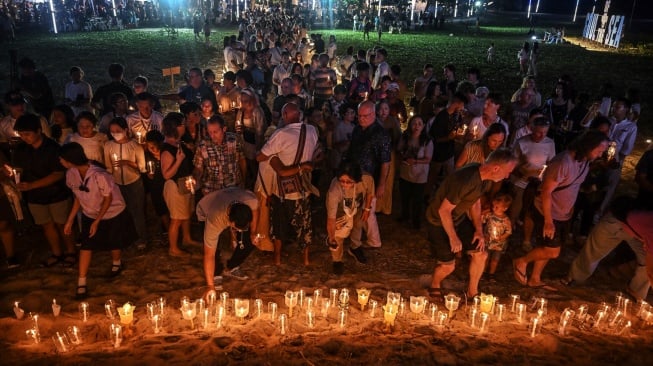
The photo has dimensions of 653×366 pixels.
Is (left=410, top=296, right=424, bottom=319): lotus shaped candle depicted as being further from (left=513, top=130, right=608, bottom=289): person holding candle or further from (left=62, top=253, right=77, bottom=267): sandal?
(left=62, top=253, right=77, bottom=267): sandal

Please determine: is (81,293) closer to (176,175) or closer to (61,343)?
(61,343)

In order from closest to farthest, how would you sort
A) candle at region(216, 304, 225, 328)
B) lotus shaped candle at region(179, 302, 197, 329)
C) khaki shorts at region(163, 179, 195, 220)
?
1. lotus shaped candle at region(179, 302, 197, 329)
2. candle at region(216, 304, 225, 328)
3. khaki shorts at region(163, 179, 195, 220)

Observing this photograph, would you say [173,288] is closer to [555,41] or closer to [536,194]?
[536,194]

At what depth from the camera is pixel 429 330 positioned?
4484 millimetres

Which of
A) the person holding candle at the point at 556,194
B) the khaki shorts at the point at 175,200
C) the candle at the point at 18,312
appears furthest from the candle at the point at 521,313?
the candle at the point at 18,312

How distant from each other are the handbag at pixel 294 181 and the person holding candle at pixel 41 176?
8.35ft

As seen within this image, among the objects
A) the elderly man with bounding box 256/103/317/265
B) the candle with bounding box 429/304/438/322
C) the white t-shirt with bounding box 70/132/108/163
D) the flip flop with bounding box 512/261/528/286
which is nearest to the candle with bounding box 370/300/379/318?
the candle with bounding box 429/304/438/322

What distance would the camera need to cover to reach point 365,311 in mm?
4812

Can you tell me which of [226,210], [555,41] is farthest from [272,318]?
[555,41]

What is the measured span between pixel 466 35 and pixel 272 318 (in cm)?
3970

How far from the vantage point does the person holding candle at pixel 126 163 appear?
5.54 m

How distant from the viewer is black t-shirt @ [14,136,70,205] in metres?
5.13

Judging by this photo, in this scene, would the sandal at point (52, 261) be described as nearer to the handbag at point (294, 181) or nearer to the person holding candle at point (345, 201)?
the handbag at point (294, 181)

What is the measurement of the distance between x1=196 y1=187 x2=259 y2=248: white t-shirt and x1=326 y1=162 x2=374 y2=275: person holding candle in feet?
2.99
